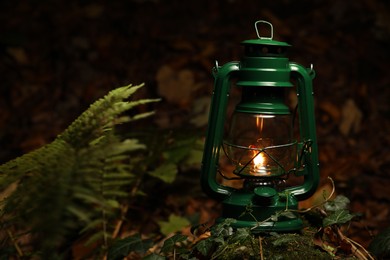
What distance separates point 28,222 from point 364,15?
357 cm

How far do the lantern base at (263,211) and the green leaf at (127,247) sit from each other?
0.29m

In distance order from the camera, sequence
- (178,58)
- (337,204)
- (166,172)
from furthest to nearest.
A: 1. (178,58)
2. (166,172)
3. (337,204)

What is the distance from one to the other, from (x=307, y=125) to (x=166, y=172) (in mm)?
950

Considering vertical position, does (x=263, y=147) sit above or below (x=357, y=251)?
above

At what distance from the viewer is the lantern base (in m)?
1.81

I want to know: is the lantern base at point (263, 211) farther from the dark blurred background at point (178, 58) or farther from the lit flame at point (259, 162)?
the dark blurred background at point (178, 58)

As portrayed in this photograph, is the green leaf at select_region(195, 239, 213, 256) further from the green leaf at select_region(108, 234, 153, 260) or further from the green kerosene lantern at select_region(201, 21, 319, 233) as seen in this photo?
the green leaf at select_region(108, 234, 153, 260)

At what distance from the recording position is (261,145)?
2012 mm

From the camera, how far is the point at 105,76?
404 cm

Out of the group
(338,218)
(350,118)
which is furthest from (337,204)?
(350,118)

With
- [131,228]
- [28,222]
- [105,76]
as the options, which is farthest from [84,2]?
[28,222]

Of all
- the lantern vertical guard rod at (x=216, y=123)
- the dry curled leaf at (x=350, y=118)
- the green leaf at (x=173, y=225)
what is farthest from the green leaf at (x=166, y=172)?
the dry curled leaf at (x=350, y=118)

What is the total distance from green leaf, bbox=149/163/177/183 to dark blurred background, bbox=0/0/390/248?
0.72 metres

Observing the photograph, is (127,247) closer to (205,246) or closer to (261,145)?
(205,246)
